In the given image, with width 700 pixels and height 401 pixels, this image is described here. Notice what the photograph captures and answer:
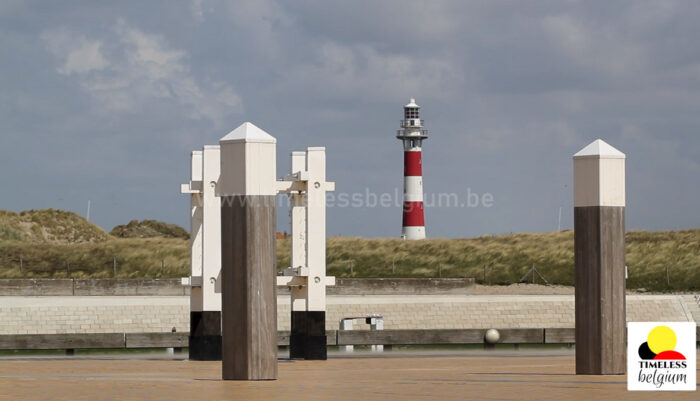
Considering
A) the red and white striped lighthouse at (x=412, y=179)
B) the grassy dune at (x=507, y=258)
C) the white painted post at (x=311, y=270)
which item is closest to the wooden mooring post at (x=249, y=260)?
the white painted post at (x=311, y=270)

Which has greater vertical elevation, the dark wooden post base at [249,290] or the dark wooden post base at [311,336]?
the dark wooden post base at [249,290]

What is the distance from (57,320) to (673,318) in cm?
1944

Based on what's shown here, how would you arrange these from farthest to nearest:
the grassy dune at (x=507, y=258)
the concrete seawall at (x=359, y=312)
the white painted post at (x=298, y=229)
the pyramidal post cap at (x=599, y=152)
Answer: the grassy dune at (x=507, y=258)
the concrete seawall at (x=359, y=312)
the white painted post at (x=298, y=229)
the pyramidal post cap at (x=599, y=152)

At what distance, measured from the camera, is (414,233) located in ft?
238

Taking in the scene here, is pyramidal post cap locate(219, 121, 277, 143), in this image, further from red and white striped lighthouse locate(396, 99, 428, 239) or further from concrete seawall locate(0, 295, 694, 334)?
red and white striped lighthouse locate(396, 99, 428, 239)

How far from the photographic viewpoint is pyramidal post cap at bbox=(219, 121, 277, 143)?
16.2 m

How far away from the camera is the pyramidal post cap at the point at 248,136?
53.3 ft

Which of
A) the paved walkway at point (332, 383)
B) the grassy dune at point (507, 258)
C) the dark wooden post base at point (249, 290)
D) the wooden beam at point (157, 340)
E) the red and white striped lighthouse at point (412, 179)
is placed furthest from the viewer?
the red and white striped lighthouse at point (412, 179)

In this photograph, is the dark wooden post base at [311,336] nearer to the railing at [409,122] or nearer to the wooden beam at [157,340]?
the wooden beam at [157,340]

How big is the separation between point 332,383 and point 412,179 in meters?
57.7

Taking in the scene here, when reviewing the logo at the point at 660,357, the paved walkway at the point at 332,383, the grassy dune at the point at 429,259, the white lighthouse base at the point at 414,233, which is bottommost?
the paved walkway at the point at 332,383

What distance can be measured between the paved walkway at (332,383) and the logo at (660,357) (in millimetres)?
340

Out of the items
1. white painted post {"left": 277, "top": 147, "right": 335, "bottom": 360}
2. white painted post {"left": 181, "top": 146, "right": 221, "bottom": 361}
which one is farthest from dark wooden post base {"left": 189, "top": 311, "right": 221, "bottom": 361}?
white painted post {"left": 277, "top": 147, "right": 335, "bottom": 360}

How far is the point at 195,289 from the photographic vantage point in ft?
79.2
